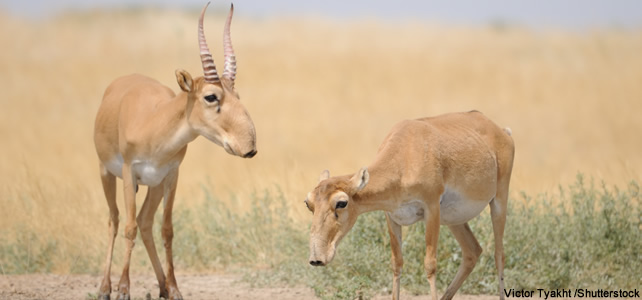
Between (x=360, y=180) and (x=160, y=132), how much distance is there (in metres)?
2.63

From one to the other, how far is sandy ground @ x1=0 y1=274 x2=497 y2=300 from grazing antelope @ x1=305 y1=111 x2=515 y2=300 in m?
1.53

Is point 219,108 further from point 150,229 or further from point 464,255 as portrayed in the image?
point 464,255

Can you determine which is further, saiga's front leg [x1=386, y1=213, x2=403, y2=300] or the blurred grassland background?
the blurred grassland background

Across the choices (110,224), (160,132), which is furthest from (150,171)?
(110,224)

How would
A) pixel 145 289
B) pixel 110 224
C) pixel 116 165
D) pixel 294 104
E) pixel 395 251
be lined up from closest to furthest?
pixel 395 251
pixel 116 165
pixel 110 224
pixel 145 289
pixel 294 104

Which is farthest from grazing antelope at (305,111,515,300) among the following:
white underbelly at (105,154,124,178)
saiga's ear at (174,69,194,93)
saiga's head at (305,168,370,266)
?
white underbelly at (105,154,124,178)

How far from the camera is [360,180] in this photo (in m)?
7.26

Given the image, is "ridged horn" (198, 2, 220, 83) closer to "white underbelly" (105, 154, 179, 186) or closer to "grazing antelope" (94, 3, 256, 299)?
"grazing antelope" (94, 3, 256, 299)

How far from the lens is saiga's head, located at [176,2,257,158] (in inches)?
324

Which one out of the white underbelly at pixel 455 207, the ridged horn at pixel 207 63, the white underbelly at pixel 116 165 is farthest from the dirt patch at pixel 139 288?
the ridged horn at pixel 207 63

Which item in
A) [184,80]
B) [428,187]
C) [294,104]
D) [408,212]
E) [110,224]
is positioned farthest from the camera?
[294,104]

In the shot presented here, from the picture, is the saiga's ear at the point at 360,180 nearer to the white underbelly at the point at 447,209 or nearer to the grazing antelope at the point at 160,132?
the white underbelly at the point at 447,209

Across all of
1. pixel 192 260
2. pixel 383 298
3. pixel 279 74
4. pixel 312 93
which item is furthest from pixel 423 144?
pixel 279 74

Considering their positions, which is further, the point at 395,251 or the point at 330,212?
the point at 395,251
